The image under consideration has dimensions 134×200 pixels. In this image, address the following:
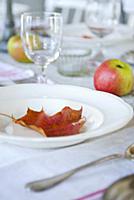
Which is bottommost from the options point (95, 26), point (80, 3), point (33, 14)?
point (80, 3)

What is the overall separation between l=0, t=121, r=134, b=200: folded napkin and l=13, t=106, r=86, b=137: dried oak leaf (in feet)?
0.10

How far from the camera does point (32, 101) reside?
758 mm

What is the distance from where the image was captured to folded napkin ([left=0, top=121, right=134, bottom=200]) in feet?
1.62

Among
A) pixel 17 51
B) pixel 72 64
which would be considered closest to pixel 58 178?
pixel 72 64

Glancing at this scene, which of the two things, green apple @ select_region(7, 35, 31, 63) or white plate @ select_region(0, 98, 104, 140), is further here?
green apple @ select_region(7, 35, 31, 63)

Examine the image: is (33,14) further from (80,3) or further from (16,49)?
(80,3)

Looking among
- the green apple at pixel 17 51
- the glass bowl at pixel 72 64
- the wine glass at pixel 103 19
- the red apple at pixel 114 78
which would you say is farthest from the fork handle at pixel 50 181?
the wine glass at pixel 103 19

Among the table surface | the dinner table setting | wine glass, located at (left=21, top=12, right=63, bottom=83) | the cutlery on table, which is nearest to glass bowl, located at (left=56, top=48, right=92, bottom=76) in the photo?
the dinner table setting

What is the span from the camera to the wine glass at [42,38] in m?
0.93

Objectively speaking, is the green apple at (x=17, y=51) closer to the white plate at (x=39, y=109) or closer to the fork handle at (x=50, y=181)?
the white plate at (x=39, y=109)

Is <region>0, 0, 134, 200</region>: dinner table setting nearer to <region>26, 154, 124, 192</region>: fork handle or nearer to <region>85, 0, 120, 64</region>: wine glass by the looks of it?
<region>26, 154, 124, 192</region>: fork handle

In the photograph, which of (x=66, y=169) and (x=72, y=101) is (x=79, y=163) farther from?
(x=72, y=101)

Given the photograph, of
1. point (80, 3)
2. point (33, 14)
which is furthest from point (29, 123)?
point (80, 3)

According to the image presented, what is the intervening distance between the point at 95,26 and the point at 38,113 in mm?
797
